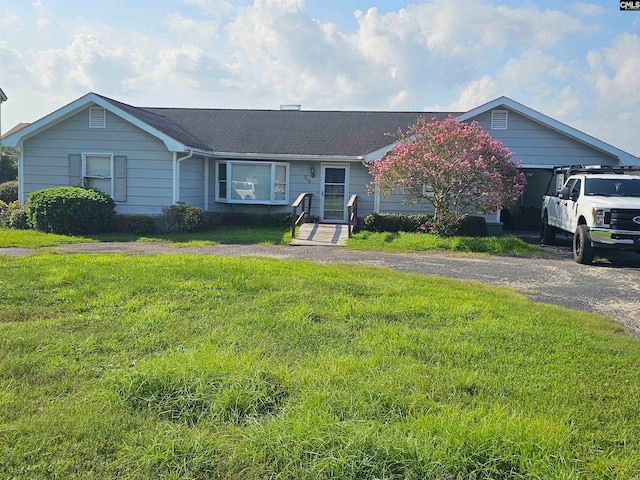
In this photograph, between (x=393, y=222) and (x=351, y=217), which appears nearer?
(x=351, y=217)

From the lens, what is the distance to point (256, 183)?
1933cm

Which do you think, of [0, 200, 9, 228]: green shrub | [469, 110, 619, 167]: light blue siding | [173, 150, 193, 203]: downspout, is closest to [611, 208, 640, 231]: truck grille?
[469, 110, 619, 167]: light blue siding

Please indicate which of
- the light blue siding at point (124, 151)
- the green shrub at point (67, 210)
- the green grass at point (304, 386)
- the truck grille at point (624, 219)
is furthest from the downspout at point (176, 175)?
the truck grille at point (624, 219)

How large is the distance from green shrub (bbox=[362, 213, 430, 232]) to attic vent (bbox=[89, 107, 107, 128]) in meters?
8.85

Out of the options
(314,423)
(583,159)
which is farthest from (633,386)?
(583,159)

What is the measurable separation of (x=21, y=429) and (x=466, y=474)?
107 inches

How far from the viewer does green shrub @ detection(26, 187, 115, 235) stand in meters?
15.3

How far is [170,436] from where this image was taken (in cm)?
336

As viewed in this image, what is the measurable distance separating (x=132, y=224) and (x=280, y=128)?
290 inches

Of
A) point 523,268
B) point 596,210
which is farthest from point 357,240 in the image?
point 596,210

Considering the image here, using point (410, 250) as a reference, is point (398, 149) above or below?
above

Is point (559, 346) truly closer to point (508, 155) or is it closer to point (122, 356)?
point (122, 356)

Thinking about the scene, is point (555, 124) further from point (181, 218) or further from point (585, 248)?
point (181, 218)

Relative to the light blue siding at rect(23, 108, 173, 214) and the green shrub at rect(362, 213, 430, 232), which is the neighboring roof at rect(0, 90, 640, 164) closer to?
the light blue siding at rect(23, 108, 173, 214)
